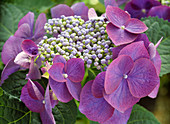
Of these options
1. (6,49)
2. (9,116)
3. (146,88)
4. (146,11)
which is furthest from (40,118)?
(146,11)

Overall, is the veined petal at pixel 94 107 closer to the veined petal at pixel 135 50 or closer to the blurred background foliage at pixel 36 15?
the veined petal at pixel 135 50

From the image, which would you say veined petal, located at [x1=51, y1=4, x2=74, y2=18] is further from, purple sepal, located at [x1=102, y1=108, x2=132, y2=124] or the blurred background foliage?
purple sepal, located at [x1=102, y1=108, x2=132, y2=124]

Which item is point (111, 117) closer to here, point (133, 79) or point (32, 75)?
point (133, 79)

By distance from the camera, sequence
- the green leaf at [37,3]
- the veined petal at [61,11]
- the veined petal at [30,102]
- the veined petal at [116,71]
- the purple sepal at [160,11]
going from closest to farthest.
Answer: the veined petal at [116,71] < the veined petal at [30,102] < the veined petal at [61,11] < the purple sepal at [160,11] < the green leaf at [37,3]

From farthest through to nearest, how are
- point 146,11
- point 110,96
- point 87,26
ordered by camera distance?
1. point 146,11
2. point 87,26
3. point 110,96

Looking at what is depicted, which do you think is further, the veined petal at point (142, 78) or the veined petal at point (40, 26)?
the veined petal at point (40, 26)

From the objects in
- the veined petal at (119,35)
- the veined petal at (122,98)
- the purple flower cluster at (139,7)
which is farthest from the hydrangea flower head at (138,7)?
the veined petal at (122,98)

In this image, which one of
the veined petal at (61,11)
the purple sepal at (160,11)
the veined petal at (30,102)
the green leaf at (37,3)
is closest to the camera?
the veined petal at (30,102)
